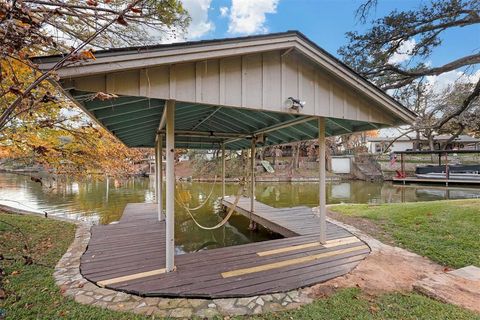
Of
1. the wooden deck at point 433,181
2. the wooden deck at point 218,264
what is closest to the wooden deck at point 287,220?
the wooden deck at point 218,264

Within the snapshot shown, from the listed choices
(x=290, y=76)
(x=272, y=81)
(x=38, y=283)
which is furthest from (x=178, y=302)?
(x=290, y=76)

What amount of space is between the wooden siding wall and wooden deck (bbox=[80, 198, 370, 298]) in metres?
2.21

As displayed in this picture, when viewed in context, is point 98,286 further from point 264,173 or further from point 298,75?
point 264,173

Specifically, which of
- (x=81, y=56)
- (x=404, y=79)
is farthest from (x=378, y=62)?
(x=81, y=56)

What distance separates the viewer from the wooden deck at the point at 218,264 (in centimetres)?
285

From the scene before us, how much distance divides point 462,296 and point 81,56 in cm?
420

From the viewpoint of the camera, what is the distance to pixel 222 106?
124 inches

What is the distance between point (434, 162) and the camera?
22.1m

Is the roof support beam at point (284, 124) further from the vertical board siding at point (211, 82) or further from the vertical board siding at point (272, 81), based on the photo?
the vertical board siding at point (211, 82)

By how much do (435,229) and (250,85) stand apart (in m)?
4.84

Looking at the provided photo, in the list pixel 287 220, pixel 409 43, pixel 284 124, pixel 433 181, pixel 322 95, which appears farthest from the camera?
pixel 433 181

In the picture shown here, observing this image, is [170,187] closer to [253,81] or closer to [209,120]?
[253,81]

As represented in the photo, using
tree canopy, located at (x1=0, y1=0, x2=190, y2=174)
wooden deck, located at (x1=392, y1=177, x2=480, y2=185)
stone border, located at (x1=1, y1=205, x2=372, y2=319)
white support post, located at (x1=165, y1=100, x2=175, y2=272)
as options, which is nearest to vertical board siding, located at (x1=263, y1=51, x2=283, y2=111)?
white support post, located at (x1=165, y1=100, x2=175, y2=272)

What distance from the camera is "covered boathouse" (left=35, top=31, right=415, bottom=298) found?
2551 mm
